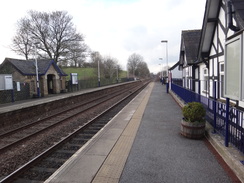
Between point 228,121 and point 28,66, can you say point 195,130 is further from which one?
point 28,66

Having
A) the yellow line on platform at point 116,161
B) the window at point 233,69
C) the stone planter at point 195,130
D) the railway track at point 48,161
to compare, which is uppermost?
the window at point 233,69

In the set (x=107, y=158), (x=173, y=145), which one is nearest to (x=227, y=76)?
(x=173, y=145)

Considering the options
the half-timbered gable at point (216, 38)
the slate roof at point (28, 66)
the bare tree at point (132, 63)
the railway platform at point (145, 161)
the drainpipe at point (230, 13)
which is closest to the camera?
the railway platform at point (145, 161)

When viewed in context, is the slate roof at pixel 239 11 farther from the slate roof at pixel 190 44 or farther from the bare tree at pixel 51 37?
the bare tree at pixel 51 37

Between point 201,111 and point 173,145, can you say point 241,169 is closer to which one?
point 173,145

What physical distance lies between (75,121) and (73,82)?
68.9 ft

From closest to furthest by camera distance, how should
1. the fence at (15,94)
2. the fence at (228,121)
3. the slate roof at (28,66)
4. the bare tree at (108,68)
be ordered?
the fence at (228,121)
the fence at (15,94)
the slate roof at (28,66)
the bare tree at (108,68)

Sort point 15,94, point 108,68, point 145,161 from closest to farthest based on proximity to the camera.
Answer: point 145,161 → point 15,94 → point 108,68

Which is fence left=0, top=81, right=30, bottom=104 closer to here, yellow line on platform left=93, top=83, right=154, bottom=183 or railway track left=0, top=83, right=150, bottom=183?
railway track left=0, top=83, right=150, bottom=183

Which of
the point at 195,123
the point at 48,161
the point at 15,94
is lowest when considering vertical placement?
the point at 48,161

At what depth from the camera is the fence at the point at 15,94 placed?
58.3ft

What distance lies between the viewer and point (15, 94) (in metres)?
19.3

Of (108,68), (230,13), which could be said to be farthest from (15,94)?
(108,68)

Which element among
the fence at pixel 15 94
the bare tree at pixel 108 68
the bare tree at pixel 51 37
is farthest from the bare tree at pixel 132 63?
the fence at pixel 15 94
